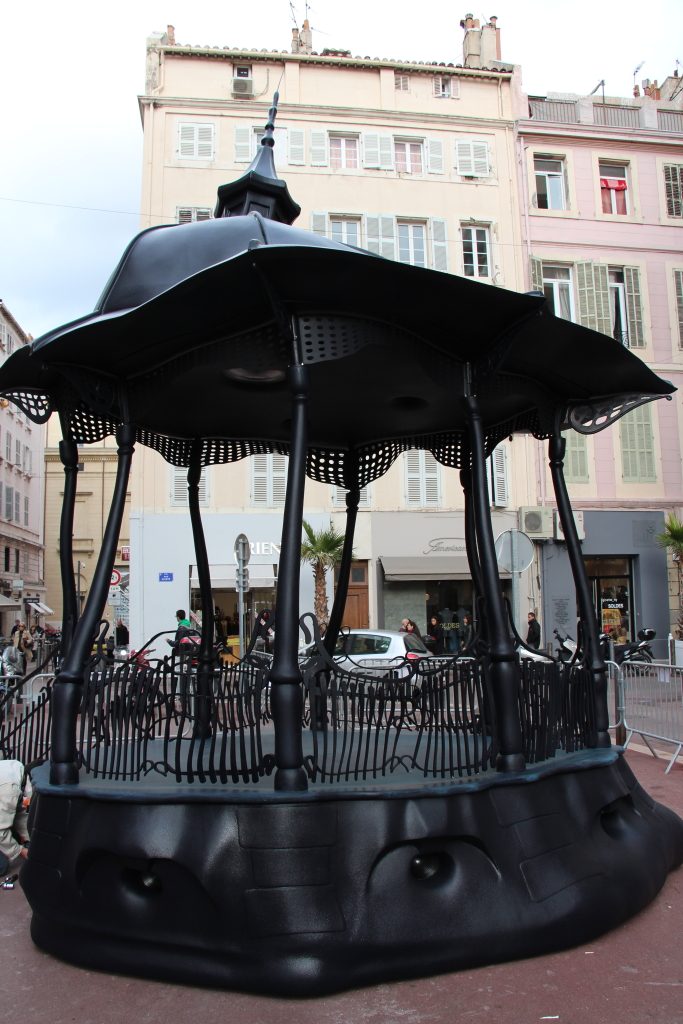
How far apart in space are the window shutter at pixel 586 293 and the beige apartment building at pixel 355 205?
75.1 inches

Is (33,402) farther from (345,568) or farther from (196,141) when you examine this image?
(196,141)

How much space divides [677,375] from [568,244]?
5.58 m

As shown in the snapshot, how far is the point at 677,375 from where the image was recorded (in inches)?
1074

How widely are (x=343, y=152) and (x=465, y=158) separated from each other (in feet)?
13.5

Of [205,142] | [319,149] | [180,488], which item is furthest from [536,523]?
[205,142]

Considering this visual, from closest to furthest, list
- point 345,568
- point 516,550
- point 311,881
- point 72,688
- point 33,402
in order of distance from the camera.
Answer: point 311,881, point 72,688, point 33,402, point 345,568, point 516,550

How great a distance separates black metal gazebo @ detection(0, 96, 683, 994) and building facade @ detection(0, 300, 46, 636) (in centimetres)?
3957

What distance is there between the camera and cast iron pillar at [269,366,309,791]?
4.52 metres

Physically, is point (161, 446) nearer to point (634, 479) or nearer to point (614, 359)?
point (614, 359)

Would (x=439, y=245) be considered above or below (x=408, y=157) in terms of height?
below

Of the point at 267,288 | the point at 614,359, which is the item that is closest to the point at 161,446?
the point at 267,288

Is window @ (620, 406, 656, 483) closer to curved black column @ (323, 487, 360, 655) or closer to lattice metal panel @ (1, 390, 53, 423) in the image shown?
curved black column @ (323, 487, 360, 655)

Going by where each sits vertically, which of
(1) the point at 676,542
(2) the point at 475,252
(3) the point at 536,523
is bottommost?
(1) the point at 676,542

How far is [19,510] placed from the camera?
49.5 m
